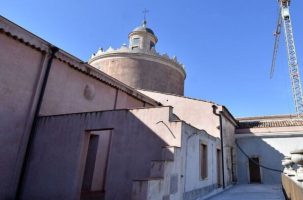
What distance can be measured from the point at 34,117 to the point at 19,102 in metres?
0.79

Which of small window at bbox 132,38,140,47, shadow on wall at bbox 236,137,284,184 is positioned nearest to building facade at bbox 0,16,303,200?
shadow on wall at bbox 236,137,284,184

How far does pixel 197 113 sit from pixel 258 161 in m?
5.81

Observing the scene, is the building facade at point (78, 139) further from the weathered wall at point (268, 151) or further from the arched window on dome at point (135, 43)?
the arched window on dome at point (135, 43)

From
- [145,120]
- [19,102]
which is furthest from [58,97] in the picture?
[145,120]

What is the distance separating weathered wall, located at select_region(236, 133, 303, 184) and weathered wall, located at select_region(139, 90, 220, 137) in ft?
15.1

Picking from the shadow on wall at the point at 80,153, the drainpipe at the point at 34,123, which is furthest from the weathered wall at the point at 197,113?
the drainpipe at the point at 34,123

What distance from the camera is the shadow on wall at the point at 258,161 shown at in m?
16.1

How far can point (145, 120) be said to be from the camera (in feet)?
26.6

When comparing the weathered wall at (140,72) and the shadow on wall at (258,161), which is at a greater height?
the weathered wall at (140,72)

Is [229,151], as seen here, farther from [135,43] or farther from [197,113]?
[135,43]

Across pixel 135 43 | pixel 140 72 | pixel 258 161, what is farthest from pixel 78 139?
pixel 135 43

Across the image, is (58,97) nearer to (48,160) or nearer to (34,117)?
(34,117)

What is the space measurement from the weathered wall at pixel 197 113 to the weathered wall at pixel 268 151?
4.60 metres

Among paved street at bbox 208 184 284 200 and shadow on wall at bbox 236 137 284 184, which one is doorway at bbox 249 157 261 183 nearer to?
shadow on wall at bbox 236 137 284 184
